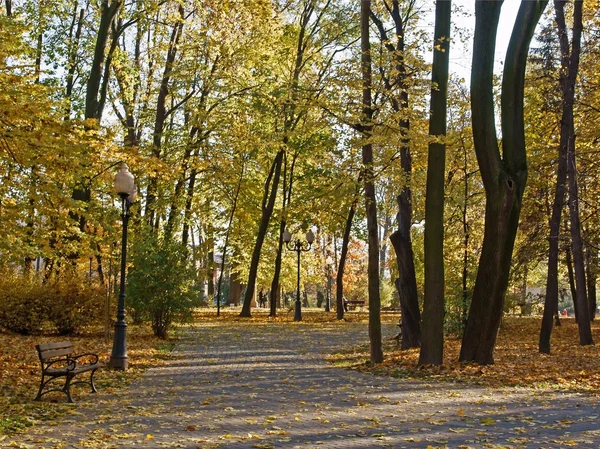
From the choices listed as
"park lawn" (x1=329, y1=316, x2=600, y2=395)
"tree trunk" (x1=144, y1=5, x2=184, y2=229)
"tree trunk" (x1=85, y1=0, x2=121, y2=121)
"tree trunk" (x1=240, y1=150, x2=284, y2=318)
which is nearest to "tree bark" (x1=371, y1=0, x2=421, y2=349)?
"park lawn" (x1=329, y1=316, x2=600, y2=395)

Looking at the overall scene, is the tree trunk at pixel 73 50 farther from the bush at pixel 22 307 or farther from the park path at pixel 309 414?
the park path at pixel 309 414

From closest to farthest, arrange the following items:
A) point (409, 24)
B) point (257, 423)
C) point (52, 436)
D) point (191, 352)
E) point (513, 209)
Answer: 1. point (52, 436)
2. point (257, 423)
3. point (513, 209)
4. point (191, 352)
5. point (409, 24)

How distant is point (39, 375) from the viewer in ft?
42.3

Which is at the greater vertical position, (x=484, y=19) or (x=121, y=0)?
(x=121, y=0)

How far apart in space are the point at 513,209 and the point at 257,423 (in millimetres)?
7811

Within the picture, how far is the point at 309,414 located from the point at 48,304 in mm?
13054

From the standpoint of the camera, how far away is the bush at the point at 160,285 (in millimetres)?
20250

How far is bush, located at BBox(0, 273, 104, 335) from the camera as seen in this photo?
19984 mm

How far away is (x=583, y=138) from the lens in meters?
22.8

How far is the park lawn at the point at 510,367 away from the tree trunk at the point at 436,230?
52 cm

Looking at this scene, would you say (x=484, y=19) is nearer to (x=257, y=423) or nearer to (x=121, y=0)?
(x=257, y=423)

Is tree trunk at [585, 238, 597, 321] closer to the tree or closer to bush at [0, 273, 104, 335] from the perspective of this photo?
the tree

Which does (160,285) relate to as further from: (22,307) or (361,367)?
(361,367)

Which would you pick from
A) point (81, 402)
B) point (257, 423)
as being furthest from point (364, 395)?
point (81, 402)
